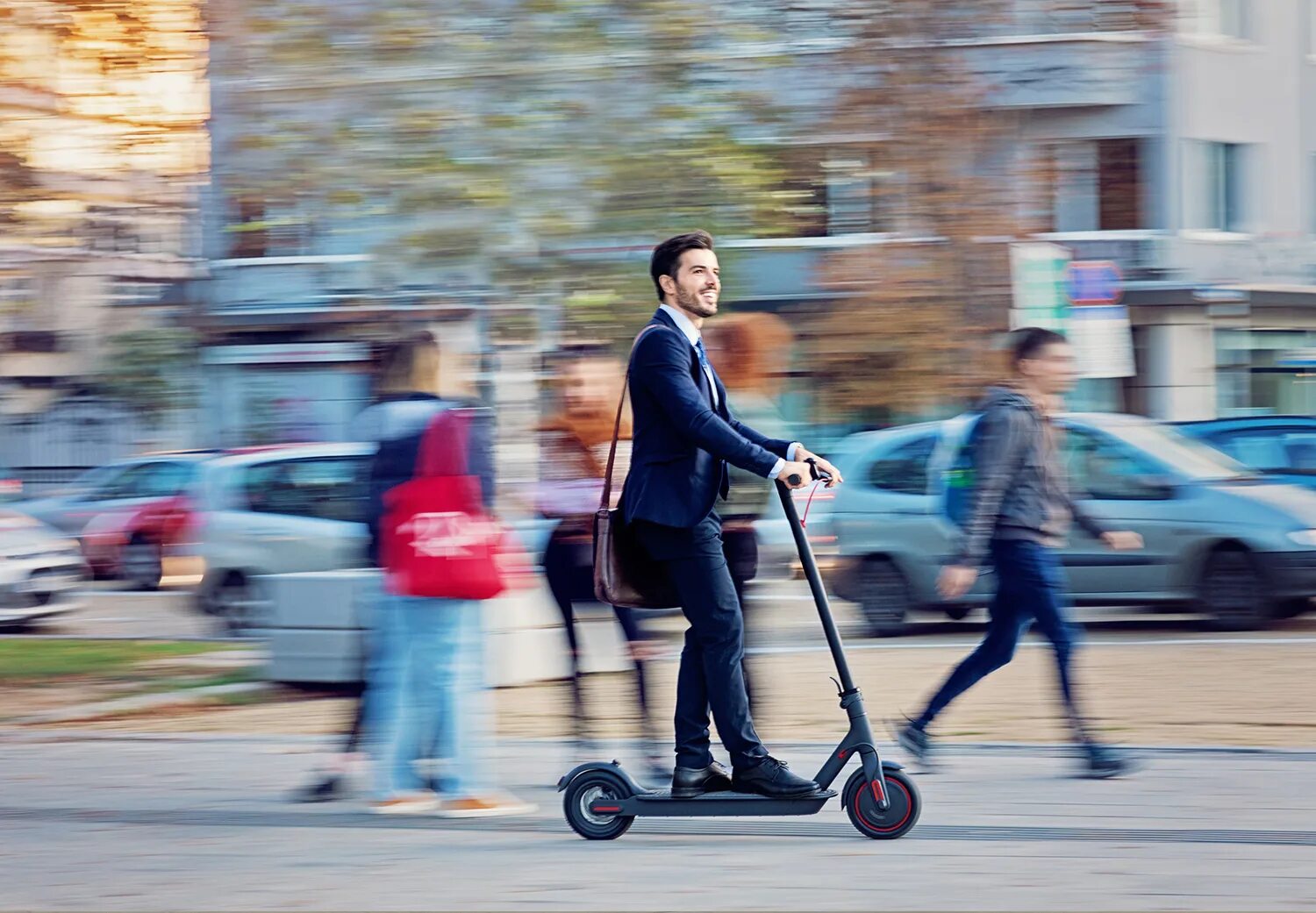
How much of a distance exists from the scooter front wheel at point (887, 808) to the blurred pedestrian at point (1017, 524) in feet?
4.48

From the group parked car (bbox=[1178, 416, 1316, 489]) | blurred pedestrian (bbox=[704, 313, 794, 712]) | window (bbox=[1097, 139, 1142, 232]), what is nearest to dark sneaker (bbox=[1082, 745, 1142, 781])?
blurred pedestrian (bbox=[704, 313, 794, 712])

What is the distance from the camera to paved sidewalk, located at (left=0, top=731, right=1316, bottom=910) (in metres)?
5.48

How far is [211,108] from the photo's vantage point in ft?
36.6

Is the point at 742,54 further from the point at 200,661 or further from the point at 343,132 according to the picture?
the point at 200,661

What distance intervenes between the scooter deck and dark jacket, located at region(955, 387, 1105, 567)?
1.70m

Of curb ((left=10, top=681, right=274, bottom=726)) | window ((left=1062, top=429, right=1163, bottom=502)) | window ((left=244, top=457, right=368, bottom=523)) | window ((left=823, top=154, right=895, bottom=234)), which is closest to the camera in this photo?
curb ((left=10, top=681, right=274, bottom=726))

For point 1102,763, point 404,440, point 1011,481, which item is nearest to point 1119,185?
point 1011,481

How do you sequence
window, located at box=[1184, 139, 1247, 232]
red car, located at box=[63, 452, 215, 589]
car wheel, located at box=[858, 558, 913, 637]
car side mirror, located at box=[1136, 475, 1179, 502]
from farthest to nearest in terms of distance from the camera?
window, located at box=[1184, 139, 1247, 232] < red car, located at box=[63, 452, 215, 589] < car wheel, located at box=[858, 558, 913, 637] < car side mirror, located at box=[1136, 475, 1179, 502]

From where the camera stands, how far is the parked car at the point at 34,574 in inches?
667

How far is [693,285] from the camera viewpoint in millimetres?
6207

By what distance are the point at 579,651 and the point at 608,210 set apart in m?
4.35

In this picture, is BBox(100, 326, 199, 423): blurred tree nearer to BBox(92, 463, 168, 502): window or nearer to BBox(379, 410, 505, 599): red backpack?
BBox(92, 463, 168, 502): window

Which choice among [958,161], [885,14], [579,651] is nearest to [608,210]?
[885,14]

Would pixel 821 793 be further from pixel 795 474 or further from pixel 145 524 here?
pixel 145 524
